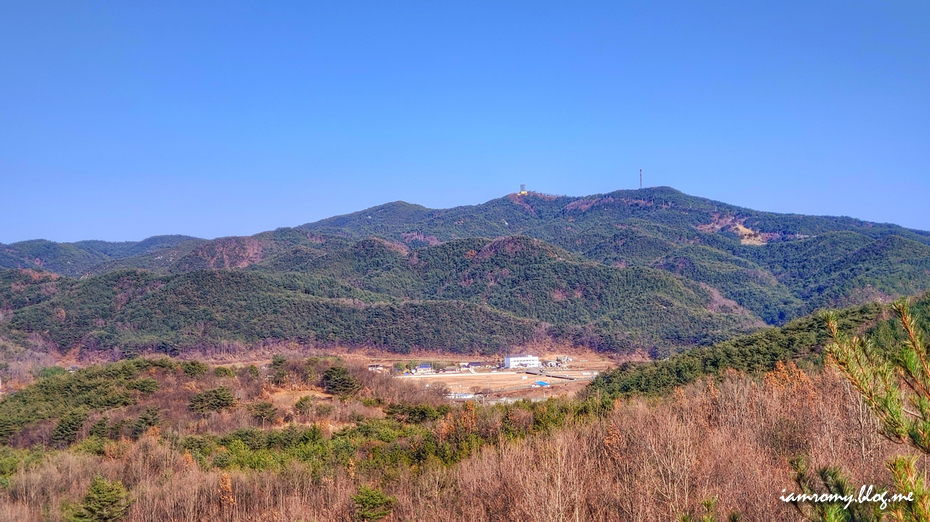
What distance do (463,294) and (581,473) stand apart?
116 meters

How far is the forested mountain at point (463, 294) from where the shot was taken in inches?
3661

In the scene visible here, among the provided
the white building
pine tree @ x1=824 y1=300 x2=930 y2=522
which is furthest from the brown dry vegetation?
the white building

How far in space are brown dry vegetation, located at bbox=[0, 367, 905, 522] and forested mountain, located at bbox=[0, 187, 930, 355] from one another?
66.8m

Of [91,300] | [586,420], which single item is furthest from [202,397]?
[91,300]

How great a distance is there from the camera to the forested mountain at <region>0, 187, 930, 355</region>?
9300 cm

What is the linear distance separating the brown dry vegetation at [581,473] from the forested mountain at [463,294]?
6685 centimetres

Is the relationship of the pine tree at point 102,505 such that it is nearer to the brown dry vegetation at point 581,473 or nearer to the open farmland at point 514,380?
the brown dry vegetation at point 581,473

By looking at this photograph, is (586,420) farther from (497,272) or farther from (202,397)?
(497,272)

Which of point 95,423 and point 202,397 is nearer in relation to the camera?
point 95,423

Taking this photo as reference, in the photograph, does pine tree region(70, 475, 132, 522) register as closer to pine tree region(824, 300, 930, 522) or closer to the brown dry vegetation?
the brown dry vegetation

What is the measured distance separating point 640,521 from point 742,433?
8136 millimetres

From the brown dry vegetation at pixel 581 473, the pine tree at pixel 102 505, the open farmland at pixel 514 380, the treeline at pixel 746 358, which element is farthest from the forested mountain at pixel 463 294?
the pine tree at pixel 102 505

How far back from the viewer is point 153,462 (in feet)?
81.9

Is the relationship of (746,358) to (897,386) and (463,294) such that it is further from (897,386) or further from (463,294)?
(463,294)
